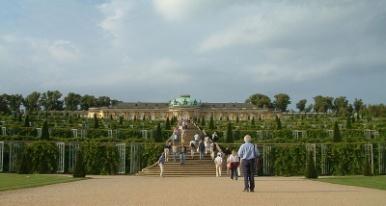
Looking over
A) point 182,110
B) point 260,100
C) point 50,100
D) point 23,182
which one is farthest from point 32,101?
point 23,182

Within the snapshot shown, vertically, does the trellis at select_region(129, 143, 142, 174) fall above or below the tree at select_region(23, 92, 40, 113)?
below

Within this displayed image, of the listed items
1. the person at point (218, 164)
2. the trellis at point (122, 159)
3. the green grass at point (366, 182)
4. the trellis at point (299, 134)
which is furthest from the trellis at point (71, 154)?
the trellis at point (299, 134)

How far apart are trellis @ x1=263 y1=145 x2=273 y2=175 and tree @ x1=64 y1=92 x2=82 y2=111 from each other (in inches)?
4622

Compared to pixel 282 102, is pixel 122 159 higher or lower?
lower

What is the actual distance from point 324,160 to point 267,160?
3556mm

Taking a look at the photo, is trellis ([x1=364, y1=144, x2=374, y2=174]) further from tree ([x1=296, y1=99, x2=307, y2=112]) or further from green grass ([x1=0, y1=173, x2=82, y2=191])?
tree ([x1=296, y1=99, x2=307, y2=112])

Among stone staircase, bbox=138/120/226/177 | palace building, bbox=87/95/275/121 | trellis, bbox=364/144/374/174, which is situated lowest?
stone staircase, bbox=138/120/226/177

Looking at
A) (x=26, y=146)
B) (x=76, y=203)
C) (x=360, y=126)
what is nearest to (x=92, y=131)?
(x=26, y=146)

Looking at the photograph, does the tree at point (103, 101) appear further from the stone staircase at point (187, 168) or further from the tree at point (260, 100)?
the stone staircase at point (187, 168)

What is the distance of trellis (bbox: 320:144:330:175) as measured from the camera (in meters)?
33.8

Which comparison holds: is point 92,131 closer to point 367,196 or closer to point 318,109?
point 367,196

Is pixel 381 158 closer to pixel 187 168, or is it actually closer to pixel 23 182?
pixel 187 168

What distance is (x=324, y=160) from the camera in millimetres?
33906

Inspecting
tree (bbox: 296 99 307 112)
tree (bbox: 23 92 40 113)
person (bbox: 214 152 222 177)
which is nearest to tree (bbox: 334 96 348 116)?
tree (bbox: 296 99 307 112)
